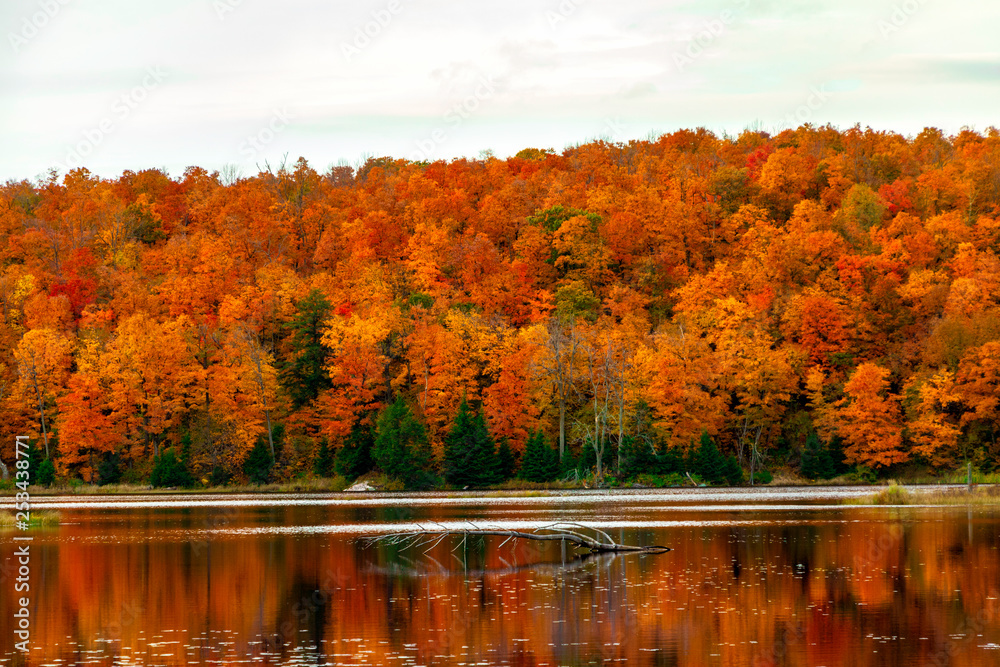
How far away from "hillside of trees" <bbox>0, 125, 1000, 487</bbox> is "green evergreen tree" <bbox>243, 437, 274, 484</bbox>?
0.79 ft

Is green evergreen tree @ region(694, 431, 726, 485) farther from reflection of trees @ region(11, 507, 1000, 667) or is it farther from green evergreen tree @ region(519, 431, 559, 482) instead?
reflection of trees @ region(11, 507, 1000, 667)

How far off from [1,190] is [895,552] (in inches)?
4895

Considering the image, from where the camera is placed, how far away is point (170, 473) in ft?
272

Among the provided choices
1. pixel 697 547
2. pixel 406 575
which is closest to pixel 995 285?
pixel 697 547

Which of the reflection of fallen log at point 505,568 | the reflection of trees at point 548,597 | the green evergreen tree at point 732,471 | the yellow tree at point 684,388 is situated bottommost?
the green evergreen tree at point 732,471

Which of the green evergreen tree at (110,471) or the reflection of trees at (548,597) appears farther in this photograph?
the green evergreen tree at (110,471)

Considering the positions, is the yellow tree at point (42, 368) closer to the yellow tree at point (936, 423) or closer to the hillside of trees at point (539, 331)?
the hillside of trees at point (539, 331)

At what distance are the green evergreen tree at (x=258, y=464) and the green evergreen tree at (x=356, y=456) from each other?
16.4 feet

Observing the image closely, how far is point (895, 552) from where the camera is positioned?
33344mm

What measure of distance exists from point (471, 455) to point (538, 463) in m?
4.36

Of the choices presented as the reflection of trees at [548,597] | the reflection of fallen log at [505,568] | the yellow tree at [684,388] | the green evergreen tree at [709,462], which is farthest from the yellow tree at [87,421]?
the reflection of fallen log at [505,568]

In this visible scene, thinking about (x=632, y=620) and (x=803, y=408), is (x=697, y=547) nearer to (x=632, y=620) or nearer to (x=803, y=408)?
(x=632, y=620)

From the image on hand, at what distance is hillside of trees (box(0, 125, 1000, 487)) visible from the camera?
259 feet

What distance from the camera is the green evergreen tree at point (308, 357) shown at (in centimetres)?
9081
